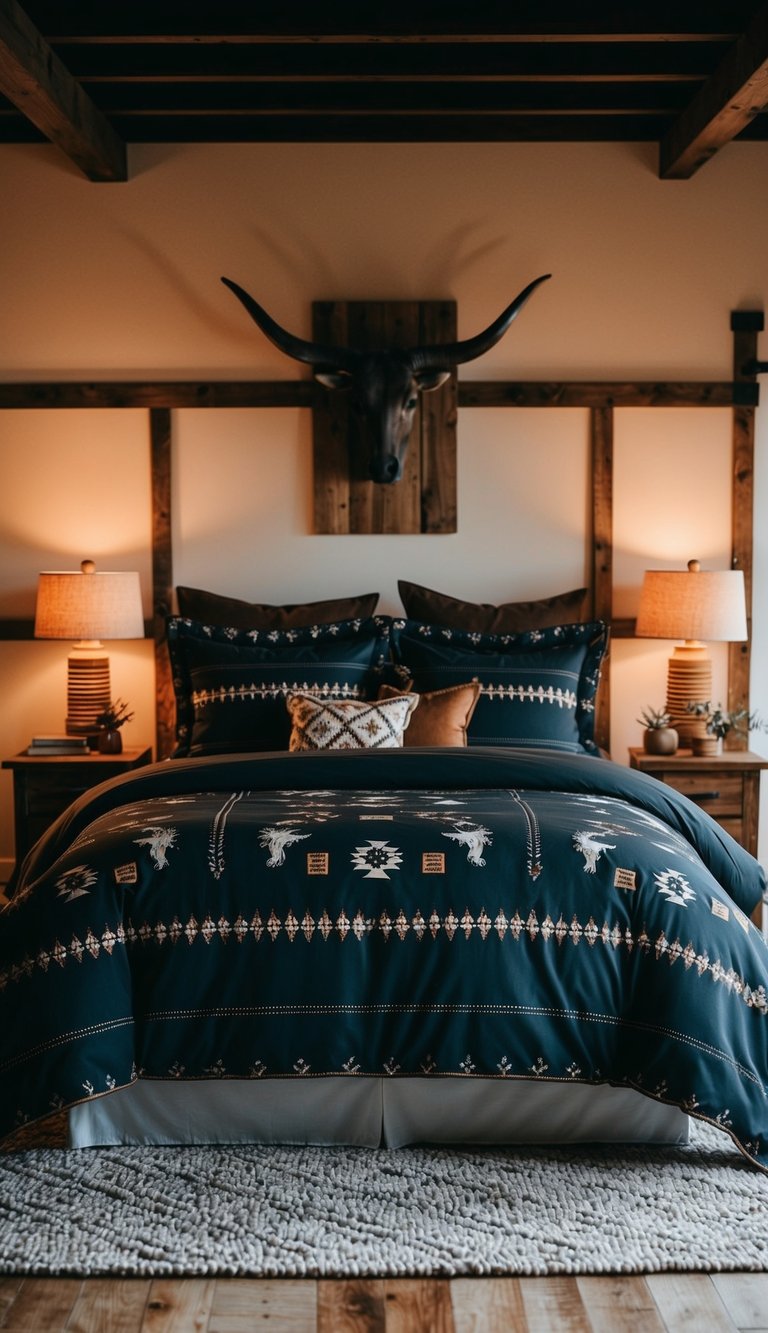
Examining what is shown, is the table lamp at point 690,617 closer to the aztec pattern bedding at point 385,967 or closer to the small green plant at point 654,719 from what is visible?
the small green plant at point 654,719

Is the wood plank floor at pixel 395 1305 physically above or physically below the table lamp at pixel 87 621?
below

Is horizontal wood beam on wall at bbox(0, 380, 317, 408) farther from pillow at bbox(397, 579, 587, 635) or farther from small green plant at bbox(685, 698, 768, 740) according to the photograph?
small green plant at bbox(685, 698, 768, 740)

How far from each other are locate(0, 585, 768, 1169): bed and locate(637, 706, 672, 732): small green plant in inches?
63.3

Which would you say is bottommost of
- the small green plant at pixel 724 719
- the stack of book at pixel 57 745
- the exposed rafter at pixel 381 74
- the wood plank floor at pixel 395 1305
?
the wood plank floor at pixel 395 1305

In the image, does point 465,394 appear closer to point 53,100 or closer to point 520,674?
point 520,674

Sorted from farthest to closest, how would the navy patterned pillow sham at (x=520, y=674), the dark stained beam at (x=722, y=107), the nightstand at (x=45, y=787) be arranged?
the nightstand at (x=45, y=787) < the navy patterned pillow sham at (x=520, y=674) < the dark stained beam at (x=722, y=107)

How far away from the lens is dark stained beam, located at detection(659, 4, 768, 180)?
3621 mm

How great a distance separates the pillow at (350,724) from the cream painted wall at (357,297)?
46.0 inches

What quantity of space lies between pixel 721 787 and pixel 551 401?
1.69 metres

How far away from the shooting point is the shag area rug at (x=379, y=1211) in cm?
217

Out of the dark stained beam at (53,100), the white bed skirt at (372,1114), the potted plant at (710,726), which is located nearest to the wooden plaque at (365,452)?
the dark stained beam at (53,100)

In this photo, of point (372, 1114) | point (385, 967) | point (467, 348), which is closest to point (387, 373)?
point (467, 348)

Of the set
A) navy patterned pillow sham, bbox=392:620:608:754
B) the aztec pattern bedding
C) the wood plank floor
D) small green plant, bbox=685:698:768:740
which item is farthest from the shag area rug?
small green plant, bbox=685:698:768:740

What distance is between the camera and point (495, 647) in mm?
4289
